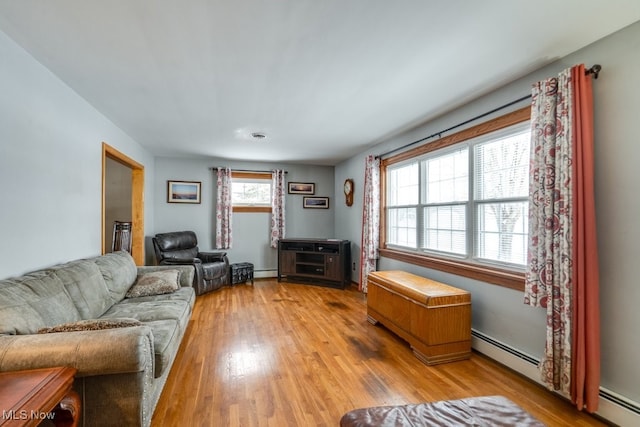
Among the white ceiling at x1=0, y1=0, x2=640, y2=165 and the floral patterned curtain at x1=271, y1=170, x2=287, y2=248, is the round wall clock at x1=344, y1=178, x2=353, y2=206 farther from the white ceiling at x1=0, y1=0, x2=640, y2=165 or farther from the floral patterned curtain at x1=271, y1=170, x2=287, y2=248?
the white ceiling at x1=0, y1=0, x2=640, y2=165

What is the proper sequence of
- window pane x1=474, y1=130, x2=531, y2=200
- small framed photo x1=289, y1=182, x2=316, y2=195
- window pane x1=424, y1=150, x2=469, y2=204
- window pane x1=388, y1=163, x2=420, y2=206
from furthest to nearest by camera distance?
small framed photo x1=289, y1=182, x2=316, y2=195 → window pane x1=388, y1=163, x2=420, y2=206 → window pane x1=424, y1=150, x2=469, y2=204 → window pane x1=474, y1=130, x2=531, y2=200

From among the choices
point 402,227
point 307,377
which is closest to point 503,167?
point 402,227

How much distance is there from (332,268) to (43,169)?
13.5 feet

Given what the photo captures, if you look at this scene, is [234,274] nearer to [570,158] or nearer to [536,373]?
[536,373]

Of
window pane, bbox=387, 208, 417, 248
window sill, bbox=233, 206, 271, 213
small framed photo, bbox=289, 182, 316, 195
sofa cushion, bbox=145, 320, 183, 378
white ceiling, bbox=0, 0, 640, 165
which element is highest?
white ceiling, bbox=0, 0, 640, 165

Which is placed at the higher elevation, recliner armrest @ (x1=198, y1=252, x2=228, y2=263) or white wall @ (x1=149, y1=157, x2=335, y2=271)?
white wall @ (x1=149, y1=157, x2=335, y2=271)

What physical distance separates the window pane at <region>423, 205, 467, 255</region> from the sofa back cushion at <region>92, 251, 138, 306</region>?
3365 millimetres

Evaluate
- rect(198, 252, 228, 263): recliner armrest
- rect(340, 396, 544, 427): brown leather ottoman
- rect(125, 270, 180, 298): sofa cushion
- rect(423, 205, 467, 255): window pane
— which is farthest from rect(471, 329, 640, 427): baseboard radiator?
rect(198, 252, 228, 263): recliner armrest

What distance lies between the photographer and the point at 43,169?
222cm

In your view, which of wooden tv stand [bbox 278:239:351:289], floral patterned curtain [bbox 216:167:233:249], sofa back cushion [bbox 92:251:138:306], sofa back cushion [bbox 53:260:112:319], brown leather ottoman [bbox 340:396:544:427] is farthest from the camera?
floral patterned curtain [bbox 216:167:233:249]

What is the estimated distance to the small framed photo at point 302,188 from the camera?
6.27 m

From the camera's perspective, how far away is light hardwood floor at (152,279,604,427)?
190 centimetres

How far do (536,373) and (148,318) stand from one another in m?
3.05

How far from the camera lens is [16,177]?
1.95 m
